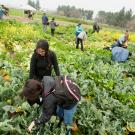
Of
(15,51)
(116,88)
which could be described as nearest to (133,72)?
(116,88)

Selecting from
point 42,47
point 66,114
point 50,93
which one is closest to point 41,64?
point 42,47

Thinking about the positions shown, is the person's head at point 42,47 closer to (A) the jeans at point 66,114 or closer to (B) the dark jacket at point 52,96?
(B) the dark jacket at point 52,96

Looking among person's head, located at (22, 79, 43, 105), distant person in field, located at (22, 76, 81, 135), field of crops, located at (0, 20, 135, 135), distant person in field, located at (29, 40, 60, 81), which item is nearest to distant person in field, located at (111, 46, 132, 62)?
field of crops, located at (0, 20, 135, 135)

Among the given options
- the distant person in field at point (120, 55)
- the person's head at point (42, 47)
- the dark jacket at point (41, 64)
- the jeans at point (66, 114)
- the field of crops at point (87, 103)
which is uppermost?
the person's head at point (42, 47)

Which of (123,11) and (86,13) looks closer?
(123,11)

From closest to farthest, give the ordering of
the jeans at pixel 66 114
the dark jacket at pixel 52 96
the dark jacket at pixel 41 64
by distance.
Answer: the dark jacket at pixel 52 96 → the jeans at pixel 66 114 → the dark jacket at pixel 41 64

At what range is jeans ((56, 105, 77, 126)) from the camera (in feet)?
17.7

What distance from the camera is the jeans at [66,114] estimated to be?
17.7 ft

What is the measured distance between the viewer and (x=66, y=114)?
5.48m

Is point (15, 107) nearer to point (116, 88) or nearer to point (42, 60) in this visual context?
point (42, 60)

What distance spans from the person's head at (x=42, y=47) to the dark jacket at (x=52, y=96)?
2.69 feet

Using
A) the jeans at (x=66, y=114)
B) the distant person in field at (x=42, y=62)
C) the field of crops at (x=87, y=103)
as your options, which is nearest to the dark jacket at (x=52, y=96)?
the jeans at (x=66, y=114)

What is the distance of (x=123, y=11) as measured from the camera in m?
86.2

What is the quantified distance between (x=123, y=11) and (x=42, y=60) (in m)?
82.5
